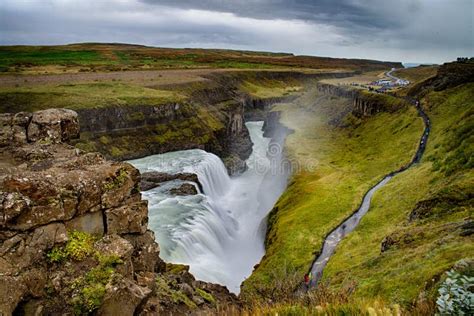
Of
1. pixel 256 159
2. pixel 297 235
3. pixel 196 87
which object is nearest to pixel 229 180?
pixel 256 159

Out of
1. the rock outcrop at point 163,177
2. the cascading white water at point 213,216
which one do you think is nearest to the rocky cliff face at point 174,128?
the cascading white water at point 213,216

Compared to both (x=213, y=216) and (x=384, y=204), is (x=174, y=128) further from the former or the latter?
(x=384, y=204)

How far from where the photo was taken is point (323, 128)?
377ft

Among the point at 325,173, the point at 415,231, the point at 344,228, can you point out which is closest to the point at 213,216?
the point at 344,228

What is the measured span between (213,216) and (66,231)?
38.4 m

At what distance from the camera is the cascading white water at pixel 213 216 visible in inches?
1610

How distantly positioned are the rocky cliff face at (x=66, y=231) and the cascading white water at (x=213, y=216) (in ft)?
73.7

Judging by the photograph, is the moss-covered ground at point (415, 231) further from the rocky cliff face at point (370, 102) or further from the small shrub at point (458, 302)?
the rocky cliff face at point (370, 102)

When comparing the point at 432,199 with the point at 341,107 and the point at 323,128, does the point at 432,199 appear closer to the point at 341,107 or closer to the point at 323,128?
the point at 323,128

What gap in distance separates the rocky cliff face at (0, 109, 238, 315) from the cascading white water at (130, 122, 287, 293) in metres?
22.5

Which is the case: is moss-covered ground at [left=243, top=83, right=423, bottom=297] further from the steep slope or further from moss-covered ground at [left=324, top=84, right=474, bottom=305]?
moss-covered ground at [left=324, top=84, right=474, bottom=305]

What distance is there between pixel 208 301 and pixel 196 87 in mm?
95775

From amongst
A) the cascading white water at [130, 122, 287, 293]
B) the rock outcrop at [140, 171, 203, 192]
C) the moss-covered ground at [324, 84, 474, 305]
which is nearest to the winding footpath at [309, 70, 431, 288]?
the moss-covered ground at [324, 84, 474, 305]

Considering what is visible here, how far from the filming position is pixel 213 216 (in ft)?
169
